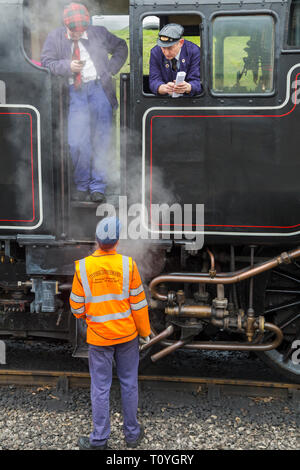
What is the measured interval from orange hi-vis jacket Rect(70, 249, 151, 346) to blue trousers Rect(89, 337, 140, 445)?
121 millimetres

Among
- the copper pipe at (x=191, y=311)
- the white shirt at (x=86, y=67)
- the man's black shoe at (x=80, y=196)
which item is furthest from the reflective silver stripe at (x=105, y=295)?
the white shirt at (x=86, y=67)

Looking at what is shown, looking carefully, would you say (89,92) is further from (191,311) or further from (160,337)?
(160,337)

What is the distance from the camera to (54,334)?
17.0 ft

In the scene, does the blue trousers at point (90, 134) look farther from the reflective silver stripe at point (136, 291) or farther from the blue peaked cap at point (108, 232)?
the reflective silver stripe at point (136, 291)

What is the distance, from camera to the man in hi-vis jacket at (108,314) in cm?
383

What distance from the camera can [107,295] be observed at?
385 centimetres

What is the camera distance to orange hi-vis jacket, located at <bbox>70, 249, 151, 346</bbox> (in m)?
3.83

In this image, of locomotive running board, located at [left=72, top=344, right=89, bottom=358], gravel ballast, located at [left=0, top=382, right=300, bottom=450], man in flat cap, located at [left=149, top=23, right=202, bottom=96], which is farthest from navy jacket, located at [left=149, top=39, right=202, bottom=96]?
gravel ballast, located at [left=0, top=382, right=300, bottom=450]

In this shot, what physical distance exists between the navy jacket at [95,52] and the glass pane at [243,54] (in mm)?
962

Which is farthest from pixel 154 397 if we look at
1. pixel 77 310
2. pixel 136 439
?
pixel 77 310

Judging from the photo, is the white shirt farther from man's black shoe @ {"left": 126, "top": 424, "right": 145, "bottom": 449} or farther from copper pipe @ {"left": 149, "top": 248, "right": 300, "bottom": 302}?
man's black shoe @ {"left": 126, "top": 424, "right": 145, "bottom": 449}

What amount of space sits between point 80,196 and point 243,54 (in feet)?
6.38

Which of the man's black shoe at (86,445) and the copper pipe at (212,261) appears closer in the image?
the man's black shoe at (86,445)

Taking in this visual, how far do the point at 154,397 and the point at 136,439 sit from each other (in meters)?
0.76
